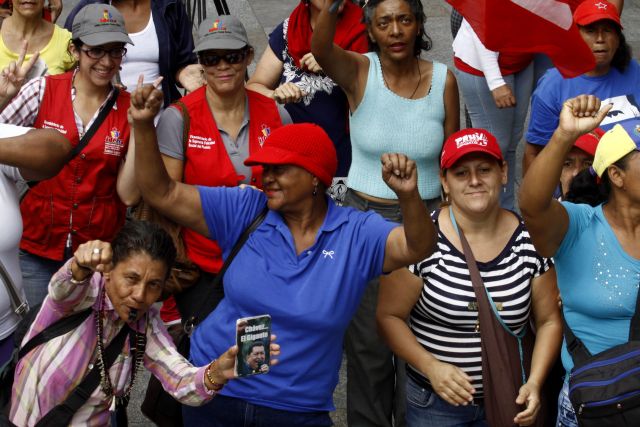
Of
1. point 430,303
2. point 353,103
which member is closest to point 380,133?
point 353,103

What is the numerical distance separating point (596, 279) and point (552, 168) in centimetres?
53

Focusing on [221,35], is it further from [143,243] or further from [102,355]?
[102,355]

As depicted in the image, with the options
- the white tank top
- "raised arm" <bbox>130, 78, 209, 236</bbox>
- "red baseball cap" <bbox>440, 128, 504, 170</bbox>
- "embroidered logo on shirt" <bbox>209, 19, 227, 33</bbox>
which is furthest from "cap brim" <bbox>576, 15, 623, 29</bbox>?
"raised arm" <bbox>130, 78, 209, 236</bbox>

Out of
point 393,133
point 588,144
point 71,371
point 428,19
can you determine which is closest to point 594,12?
point 588,144

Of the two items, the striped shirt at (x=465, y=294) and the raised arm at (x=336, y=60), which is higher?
the raised arm at (x=336, y=60)

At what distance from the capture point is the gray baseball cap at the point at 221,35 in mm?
5207

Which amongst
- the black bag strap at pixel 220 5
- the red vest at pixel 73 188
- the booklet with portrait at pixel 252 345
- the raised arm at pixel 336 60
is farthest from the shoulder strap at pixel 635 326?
the black bag strap at pixel 220 5

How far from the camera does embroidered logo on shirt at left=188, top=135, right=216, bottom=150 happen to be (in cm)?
513

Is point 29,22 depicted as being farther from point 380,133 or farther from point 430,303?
point 430,303

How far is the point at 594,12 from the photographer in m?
5.83

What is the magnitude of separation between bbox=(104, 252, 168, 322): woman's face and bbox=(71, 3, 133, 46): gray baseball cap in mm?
1568

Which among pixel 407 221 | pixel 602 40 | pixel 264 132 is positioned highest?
pixel 602 40

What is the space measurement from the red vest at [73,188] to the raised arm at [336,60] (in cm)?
95

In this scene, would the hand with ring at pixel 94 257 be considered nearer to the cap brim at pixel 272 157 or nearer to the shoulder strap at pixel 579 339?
the cap brim at pixel 272 157
